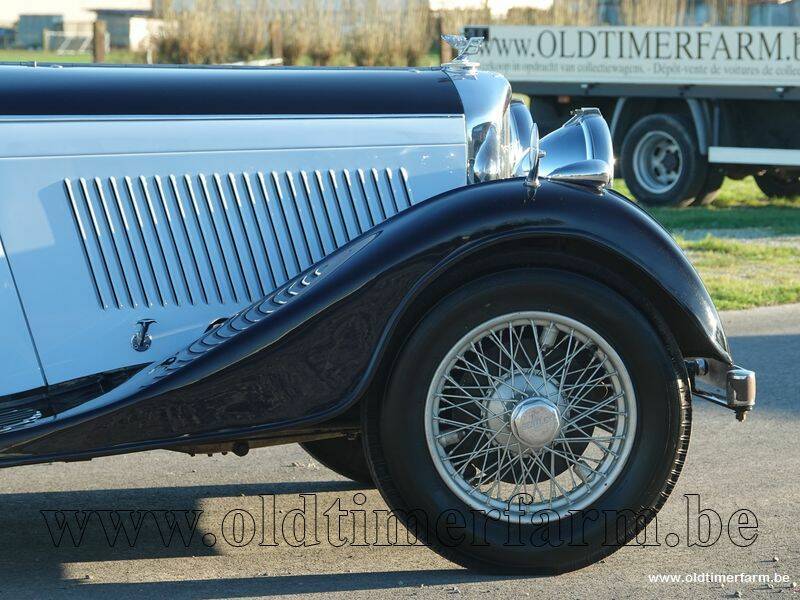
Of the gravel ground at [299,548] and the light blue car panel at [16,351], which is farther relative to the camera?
the light blue car panel at [16,351]

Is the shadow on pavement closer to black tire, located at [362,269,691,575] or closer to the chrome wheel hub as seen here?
black tire, located at [362,269,691,575]

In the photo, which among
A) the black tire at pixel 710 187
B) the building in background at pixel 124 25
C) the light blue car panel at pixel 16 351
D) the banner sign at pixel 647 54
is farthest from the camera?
the building in background at pixel 124 25

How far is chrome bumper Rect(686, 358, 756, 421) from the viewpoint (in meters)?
3.54

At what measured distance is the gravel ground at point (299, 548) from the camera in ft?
11.4

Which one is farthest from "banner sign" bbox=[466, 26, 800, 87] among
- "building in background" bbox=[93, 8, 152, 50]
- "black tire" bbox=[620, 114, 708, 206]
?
"building in background" bbox=[93, 8, 152, 50]

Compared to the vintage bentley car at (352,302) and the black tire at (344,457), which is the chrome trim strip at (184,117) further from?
the black tire at (344,457)

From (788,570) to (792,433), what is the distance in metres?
1.64

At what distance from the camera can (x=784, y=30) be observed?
12.0 m

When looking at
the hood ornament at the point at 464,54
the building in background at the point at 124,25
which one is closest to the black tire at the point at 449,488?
the hood ornament at the point at 464,54

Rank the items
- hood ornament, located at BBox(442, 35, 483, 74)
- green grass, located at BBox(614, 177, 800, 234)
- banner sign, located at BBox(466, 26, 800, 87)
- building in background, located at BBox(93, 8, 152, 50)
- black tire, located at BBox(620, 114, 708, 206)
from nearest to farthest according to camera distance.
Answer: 1. hood ornament, located at BBox(442, 35, 483, 74)
2. green grass, located at BBox(614, 177, 800, 234)
3. banner sign, located at BBox(466, 26, 800, 87)
4. black tire, located at BBox(620, 114, 708, 206)
5. building in background, located at BBox(93, 8, 152, 50)

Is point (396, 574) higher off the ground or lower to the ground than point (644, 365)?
lower

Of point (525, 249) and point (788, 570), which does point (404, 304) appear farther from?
point (788, 570)

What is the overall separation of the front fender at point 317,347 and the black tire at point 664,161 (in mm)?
9380

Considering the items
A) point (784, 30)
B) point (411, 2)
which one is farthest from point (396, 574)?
point (411, 2)
